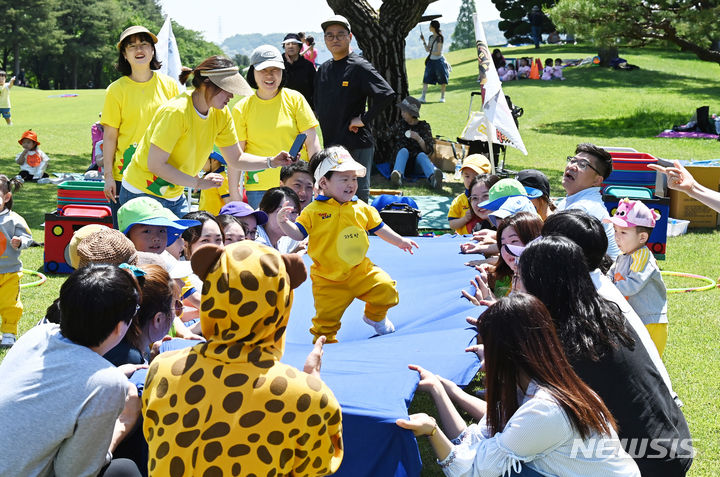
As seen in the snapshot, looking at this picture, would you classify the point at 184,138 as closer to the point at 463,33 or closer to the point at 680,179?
the point at 680,179

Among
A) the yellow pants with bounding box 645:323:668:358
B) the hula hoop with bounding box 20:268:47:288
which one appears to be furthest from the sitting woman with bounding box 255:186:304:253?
the hula hoop with bounding box 20:268:47:288

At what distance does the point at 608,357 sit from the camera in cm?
273

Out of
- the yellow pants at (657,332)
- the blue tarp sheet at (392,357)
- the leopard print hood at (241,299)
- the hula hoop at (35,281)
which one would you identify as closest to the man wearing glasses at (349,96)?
the blue tarp sheet at (392,357)

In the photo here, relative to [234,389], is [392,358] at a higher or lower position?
lower

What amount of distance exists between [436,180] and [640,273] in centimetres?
745

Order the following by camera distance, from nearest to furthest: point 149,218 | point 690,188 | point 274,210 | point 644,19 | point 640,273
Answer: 1. point 690,188
2. point 149,218
3. point 640,273
4. point 274,210
5. point 644,19

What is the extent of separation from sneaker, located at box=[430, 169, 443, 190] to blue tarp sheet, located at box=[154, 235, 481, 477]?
5966 mm

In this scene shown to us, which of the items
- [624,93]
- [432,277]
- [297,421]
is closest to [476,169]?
[432,277]

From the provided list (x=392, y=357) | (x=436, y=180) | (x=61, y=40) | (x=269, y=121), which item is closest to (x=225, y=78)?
(x=269, y=121)

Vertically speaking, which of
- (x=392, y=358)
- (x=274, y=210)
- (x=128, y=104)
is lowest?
(x=392, y=358)

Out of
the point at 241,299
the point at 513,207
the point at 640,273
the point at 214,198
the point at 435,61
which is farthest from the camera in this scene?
the point at 435,61

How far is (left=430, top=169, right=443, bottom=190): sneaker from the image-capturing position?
12.0 meters

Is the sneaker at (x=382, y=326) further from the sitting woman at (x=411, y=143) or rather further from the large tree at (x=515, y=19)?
the large tree at (x=515, y=19)

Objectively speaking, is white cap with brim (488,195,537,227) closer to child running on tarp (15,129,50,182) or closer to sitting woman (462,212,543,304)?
sitting woman (462,212,543,304)
